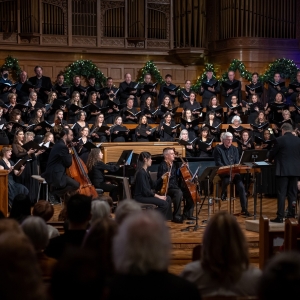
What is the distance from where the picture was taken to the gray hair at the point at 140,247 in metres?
2.36

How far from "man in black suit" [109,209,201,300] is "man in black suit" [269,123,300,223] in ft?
19.8

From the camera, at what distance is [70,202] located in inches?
165

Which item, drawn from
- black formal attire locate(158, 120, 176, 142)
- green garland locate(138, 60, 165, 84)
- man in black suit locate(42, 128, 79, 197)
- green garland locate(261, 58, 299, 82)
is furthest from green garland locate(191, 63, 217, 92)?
man in black suit locate(42, 128, 79, 197)

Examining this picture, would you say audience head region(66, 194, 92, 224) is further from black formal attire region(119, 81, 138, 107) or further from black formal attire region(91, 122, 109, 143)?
black formal attire region(119, 81, 138, 107)

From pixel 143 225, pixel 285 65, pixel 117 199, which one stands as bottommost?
pixel 117 199

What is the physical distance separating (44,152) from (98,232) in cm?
732

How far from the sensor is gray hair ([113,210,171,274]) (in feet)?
7.73

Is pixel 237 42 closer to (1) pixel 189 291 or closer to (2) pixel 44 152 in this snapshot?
(2) pixel 44 152

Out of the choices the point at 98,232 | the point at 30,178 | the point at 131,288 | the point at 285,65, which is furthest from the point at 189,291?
the point at 285,65

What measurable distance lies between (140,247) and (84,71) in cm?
1213

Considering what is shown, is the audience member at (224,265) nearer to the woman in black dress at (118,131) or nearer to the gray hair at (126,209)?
the gray hair at (126,209)

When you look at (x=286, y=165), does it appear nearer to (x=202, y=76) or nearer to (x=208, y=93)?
(x=208, y=93)

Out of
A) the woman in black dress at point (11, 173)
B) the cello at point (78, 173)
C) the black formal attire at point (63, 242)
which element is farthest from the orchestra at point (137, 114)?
the black formal attire at point (63, 242)

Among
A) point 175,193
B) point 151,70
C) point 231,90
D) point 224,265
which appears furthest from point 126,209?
point 151,70
